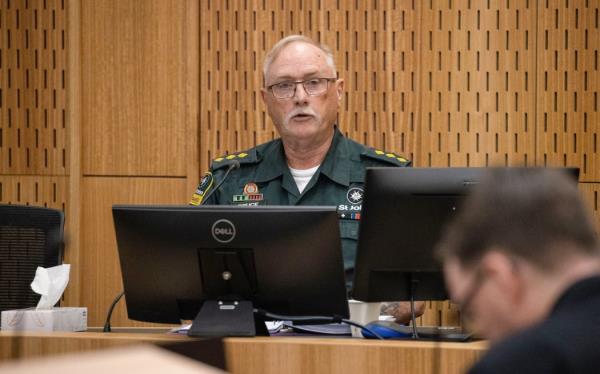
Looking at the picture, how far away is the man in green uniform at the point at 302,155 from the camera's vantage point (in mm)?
3357

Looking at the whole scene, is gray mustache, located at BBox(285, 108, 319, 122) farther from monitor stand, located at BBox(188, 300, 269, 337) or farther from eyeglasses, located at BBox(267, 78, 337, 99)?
monitor stand, located at BBox(188, 300, 269, 337)

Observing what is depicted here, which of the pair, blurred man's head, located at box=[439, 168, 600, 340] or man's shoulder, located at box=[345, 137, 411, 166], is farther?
man's shoulder, located at box=[345, 137, 411, 166]

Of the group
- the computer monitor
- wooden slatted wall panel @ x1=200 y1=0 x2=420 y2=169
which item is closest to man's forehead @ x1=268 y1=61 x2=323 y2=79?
wooden slatted wall panel @ x1=200 y1=0 x2=420 y2=169

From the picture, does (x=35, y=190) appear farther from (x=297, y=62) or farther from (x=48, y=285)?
(x=48, y=285)

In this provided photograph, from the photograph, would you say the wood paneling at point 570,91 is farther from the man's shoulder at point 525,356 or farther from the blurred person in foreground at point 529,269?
the man's shoulder at point 525,356

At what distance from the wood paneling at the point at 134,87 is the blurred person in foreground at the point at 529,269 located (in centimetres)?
345

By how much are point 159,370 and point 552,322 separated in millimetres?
498

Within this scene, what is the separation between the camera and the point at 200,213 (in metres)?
2.31

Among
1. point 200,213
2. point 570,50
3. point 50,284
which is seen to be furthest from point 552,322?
point 570,50

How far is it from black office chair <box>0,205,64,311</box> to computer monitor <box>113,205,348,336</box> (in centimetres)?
81

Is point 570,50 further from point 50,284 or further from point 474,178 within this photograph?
point 50,284

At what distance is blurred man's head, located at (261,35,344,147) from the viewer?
337cm

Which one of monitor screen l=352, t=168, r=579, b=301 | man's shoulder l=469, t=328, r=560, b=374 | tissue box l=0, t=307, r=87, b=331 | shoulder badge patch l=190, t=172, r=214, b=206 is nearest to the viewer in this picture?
man's shoulder l=469, t=328, r=560, b=374

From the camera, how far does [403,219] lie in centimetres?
225
